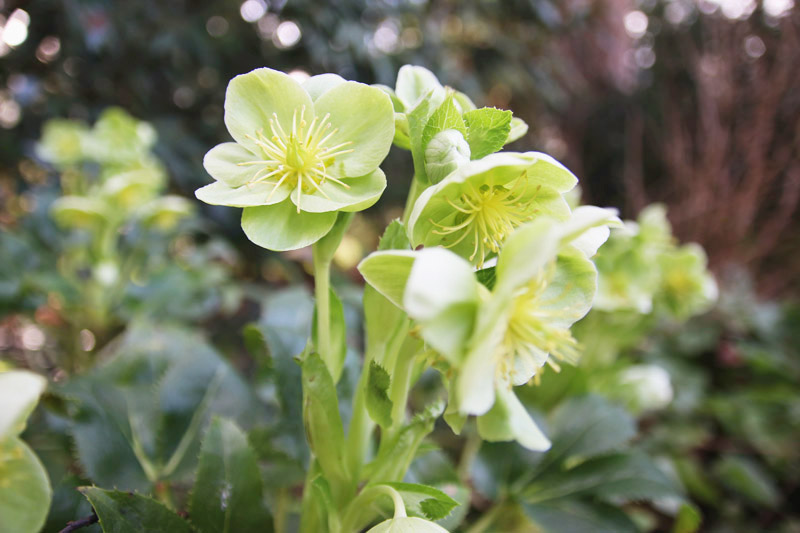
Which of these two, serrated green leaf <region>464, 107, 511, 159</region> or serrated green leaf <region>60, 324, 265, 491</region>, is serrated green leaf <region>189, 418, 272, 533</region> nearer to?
serrated green leaf <region>60, 324, 265, 491</region>

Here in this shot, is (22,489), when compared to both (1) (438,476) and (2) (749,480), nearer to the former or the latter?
(1) (438,476)

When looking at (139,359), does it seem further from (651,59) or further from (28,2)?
(651,59)

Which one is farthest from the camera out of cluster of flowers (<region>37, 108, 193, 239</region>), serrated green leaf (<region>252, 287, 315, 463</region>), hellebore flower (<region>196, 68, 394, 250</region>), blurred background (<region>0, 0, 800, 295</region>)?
blurred background (<region>0, 0, 800, 295</region>)

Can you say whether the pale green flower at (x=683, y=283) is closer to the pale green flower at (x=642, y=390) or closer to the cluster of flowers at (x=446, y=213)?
the pale green flower at (x=642, y=390)

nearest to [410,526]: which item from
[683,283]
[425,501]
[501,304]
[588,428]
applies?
[425,501]

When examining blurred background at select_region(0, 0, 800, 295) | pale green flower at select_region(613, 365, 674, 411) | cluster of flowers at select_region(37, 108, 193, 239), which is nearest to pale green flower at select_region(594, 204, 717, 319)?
pale green flower at select_region(613, 365, 674, 411)

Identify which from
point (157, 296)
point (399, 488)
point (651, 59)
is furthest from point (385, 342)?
point (651, 59)
